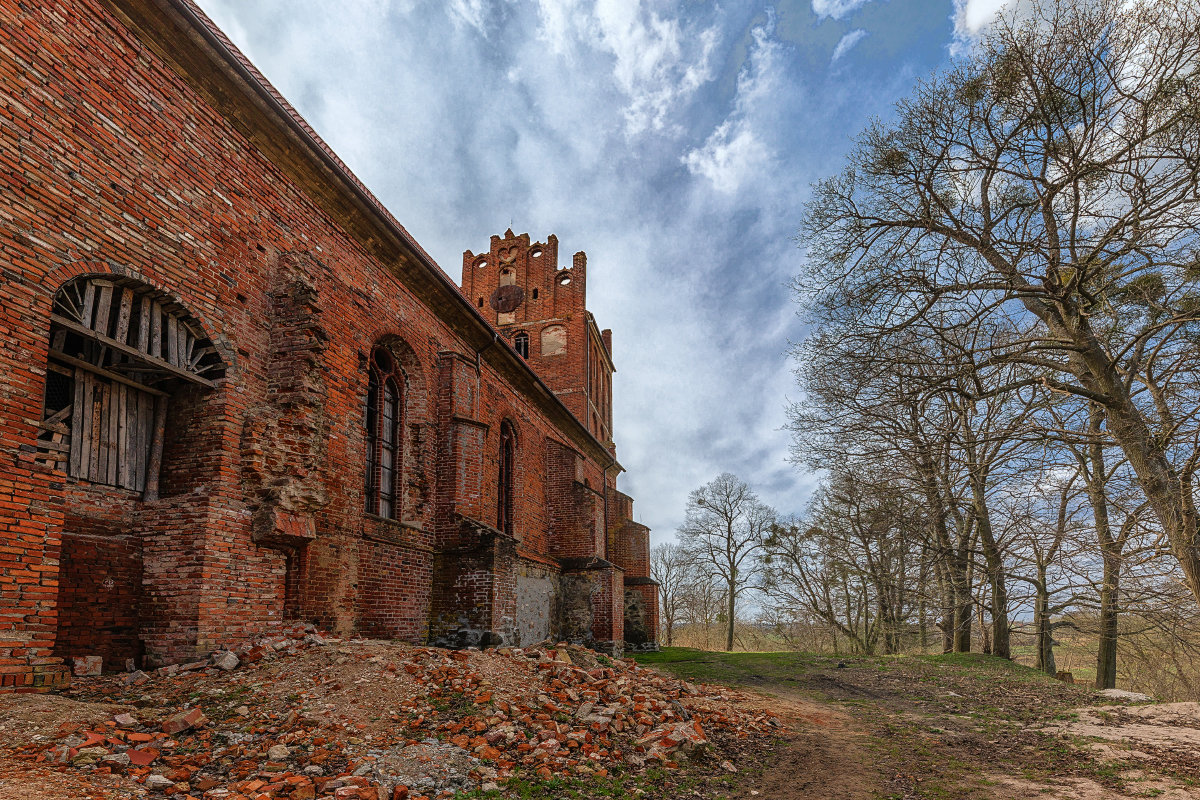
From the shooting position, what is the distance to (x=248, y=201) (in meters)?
8.73

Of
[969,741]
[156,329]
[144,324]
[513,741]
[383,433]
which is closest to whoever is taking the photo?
[513,741]

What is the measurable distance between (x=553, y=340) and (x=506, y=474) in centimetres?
1213

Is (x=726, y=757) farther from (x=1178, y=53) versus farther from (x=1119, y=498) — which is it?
(x=1178, y=53)

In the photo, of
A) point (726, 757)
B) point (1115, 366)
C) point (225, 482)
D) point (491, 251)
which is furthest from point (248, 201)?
point (491, 251)

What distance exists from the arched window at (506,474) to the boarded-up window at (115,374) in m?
10.3

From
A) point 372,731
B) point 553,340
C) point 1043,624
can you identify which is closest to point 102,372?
point 372,731

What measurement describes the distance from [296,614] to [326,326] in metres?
4.05

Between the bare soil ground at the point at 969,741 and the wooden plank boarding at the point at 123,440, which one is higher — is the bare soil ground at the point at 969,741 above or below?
below

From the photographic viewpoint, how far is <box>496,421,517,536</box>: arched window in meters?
17.6

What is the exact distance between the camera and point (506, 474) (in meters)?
18.1

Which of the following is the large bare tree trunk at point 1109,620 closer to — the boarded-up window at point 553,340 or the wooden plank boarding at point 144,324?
the wooden plank boarding at point 144,324

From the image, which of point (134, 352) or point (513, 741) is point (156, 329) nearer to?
point (134, 352)

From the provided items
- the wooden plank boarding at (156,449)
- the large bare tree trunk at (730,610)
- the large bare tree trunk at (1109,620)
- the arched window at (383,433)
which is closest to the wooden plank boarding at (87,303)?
the wooden plank boarding at (156,449)

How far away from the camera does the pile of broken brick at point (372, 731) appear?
186 inches
